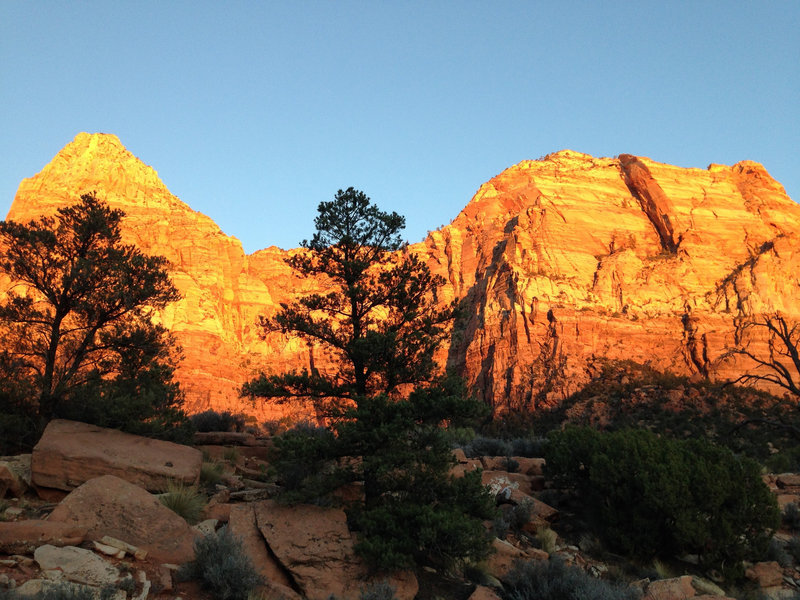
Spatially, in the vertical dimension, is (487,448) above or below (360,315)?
below

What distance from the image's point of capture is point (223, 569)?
7.05m

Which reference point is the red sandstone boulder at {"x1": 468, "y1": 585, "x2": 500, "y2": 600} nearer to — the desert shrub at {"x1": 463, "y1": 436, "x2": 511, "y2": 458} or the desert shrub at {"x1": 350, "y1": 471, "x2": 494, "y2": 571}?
the desert shrub at {"x1": 350, "y1": 471, "x2": 494, "y2": 571}

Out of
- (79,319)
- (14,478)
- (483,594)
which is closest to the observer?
(483,594)

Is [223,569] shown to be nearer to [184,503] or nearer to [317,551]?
[317,551]

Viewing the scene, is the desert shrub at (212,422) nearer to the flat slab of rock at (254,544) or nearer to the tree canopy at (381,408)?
the tree canopy at (381,408)

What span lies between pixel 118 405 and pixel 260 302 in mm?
73997

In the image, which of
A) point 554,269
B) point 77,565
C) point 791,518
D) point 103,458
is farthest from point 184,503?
point 554,269

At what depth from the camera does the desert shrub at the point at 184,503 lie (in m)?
9.59

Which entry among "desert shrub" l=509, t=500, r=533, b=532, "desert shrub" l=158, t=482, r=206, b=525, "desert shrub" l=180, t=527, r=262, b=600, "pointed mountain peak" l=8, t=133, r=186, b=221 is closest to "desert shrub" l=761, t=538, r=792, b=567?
"desert shrub" l=509, t=500, r=533, b=532

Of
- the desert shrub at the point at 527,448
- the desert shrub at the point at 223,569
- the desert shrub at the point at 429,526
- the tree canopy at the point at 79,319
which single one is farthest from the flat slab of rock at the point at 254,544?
the desert shrub at the point at 527,448

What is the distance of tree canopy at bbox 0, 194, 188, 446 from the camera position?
13523 millimetres

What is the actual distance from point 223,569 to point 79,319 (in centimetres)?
1065

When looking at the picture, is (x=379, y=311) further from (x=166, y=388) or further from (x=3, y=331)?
(x=3, y=331)

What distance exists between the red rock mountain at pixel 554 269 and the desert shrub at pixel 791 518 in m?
46.1
